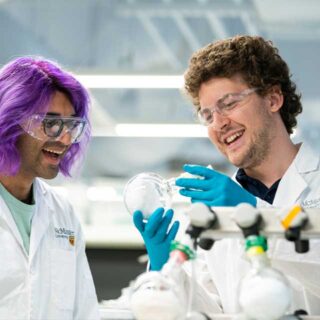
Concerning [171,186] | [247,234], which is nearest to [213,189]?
[171,186]

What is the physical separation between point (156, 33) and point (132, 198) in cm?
358

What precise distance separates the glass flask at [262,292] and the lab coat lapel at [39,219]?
1.09m

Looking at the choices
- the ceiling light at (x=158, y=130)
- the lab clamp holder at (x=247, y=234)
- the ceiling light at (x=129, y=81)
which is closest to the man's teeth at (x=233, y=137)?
the lab clamp holder at (x=247, y=234)

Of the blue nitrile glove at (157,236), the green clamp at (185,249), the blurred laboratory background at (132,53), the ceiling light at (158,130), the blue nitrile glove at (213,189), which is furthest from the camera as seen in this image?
the ceiling light at (158,130)

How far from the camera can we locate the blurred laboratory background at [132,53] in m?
4.56

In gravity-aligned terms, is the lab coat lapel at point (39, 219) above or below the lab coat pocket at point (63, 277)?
above

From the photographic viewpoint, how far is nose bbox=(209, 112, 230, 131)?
186 centimetres

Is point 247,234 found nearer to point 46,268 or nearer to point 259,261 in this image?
point 259,261

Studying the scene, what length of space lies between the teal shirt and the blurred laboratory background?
1770 millimetres

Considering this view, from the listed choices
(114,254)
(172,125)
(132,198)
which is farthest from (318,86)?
(132,198)

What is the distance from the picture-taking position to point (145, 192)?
5.38 ft

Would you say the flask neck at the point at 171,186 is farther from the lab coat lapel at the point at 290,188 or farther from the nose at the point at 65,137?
the nose at the point at 65,137

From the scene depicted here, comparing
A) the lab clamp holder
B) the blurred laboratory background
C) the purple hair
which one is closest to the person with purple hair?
the purple hair

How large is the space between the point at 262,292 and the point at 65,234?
1.26 m
